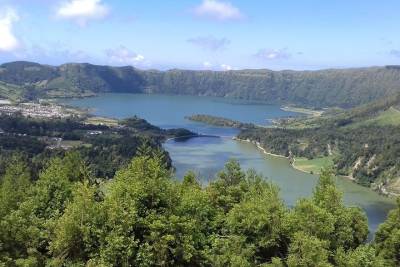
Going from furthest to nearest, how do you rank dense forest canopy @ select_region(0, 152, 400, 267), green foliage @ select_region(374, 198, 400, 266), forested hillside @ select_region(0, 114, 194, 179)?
forested hillside @ select_region(0, 114, 194, 179), green foliage @ select_region(374, 198, 400, 266), dense forest canopy @ select_region(0, 152, 400, 267)

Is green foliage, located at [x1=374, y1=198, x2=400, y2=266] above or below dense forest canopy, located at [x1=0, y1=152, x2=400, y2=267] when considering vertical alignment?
below

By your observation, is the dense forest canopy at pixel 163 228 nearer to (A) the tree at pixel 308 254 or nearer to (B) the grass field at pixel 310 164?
(A) the tree at pixel 308 254

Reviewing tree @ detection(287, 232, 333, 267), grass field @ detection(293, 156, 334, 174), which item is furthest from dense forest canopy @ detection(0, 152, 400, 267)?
grass field @ detection(293, 156, 334, 174)

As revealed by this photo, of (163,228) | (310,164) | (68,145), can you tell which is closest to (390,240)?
(163,228)

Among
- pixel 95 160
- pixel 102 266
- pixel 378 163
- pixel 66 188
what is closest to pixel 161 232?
pixel 102 266

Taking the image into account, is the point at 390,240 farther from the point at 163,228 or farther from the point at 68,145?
the point at 68,145

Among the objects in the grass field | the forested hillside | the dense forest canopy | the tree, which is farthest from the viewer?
the grass field

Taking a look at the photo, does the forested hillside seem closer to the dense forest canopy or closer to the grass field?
the grass field

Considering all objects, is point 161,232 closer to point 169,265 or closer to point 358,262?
point 169,265
